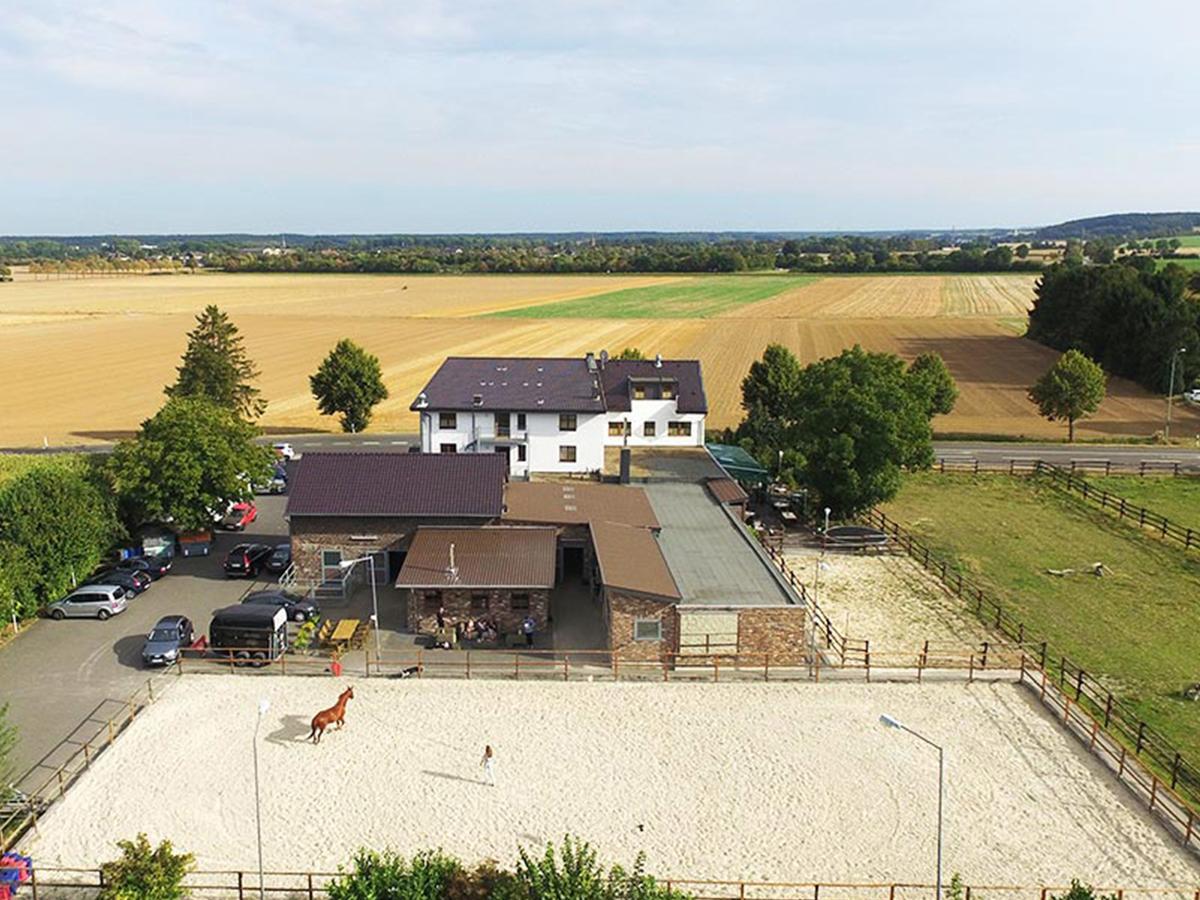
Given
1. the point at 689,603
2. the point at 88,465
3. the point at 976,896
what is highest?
the point at 88,465

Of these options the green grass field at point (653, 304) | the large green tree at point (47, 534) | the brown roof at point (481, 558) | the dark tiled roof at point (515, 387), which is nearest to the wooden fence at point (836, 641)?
the brown roof at point (481, 558)

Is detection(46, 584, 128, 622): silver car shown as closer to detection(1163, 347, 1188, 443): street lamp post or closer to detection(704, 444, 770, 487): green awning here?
detection(704, 444, 770, 487): green awning

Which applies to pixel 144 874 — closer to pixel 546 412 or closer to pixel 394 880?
pixel 394 880

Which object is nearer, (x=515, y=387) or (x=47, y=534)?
(x=47, y=534)

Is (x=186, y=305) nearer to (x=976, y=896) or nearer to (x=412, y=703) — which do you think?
(x=412, y=703)

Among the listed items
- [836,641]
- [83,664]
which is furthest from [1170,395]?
[83,664]

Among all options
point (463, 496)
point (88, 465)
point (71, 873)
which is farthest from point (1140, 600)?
point (88, 465)

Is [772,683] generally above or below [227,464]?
below
